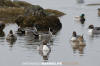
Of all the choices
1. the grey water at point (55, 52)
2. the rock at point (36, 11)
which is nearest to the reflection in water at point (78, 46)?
the grey water at point (55, 52)

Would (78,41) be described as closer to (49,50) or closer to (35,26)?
(49,50)

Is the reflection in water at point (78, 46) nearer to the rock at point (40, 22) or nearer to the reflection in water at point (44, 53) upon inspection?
the reflection in water at point (44, 53)

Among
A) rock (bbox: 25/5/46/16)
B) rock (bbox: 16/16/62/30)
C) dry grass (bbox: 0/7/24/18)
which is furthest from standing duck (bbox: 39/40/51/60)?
dry grass (bbox: 0/7/24/18)

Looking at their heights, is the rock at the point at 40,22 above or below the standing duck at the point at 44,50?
above

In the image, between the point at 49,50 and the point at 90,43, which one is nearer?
the point at 49,50

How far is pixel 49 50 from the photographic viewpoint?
57.8 meters

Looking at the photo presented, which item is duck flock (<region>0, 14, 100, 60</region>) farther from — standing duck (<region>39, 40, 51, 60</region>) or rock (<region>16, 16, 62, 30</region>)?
rock (<region>16, 16, 62, 30</region>)

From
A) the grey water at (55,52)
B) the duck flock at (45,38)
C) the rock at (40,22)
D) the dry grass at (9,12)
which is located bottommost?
the grey water at (55,52)

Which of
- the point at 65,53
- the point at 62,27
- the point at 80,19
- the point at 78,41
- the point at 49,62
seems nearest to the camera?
the point at 49,62

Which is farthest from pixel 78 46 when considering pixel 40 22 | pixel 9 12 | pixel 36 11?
pixel 9 12

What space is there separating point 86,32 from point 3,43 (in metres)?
18.7

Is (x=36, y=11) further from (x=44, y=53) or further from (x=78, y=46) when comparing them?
(x=44, y=53)

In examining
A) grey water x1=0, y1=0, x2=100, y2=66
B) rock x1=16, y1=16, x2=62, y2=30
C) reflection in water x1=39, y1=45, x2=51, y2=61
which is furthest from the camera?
rock x1=16, y1=16, x2=62, y2=30

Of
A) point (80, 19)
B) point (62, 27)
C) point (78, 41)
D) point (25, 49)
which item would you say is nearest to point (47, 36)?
point (78, 41)
